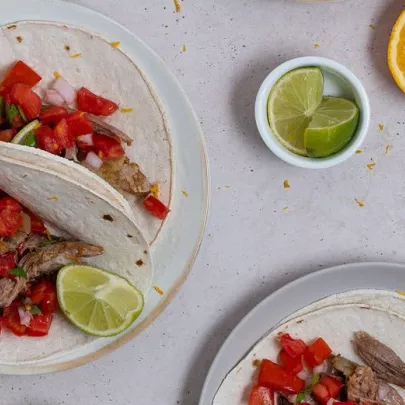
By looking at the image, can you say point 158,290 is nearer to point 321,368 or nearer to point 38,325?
point 38,325

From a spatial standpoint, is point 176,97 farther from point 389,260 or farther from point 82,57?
point 389,260

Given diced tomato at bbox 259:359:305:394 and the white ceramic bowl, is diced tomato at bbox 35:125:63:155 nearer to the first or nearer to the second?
the white ceramic bowl

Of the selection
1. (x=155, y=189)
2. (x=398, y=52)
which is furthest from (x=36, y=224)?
(x=398, y=52)

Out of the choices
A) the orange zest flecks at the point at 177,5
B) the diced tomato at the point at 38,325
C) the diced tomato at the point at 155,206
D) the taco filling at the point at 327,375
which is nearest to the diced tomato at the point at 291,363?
the taco filling at the point at 327,375

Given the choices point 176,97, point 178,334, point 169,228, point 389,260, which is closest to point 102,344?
point 178,334

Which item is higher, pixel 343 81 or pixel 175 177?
pixel 343 81

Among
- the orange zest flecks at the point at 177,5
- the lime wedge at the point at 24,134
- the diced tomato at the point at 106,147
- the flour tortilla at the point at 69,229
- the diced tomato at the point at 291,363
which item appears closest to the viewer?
the flour tortilla at the point at 69,229

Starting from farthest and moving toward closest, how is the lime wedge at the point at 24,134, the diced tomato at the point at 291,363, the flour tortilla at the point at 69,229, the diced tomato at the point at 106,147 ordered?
the diced tomato at the point at 291,363 → the diced tomato at the point at 106,147 → the lime wedge at the point at 24,134 → the flour tortilla at the point at 69,229

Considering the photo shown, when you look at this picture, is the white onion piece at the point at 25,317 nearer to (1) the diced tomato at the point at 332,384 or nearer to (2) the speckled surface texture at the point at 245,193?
(2) the speckled surface texture at the point at 245,193
